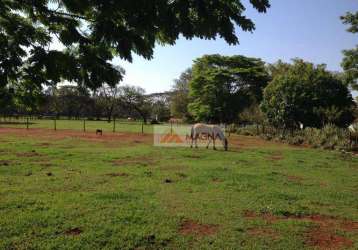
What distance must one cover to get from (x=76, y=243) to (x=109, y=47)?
11.2ft

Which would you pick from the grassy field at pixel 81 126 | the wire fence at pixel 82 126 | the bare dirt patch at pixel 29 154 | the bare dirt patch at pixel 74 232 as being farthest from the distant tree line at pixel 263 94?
the bare dirt patch at pixel 74 232

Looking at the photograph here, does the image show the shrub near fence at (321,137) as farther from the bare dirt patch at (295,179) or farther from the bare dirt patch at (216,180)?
the bare dirt patch at (216,180)

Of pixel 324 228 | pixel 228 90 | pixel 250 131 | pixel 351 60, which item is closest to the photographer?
pixel 324 228

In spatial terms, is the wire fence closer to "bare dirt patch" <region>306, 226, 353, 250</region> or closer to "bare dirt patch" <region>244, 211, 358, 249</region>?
"bare dirt patch" <region>244, 211, 358, 249</region>

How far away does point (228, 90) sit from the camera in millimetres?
52844

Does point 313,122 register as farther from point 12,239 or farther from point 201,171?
point 12,239

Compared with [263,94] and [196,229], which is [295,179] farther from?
[263,94]

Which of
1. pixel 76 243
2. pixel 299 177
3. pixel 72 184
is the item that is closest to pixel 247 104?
pixel 299 177

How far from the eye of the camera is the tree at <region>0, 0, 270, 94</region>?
9.89 ft

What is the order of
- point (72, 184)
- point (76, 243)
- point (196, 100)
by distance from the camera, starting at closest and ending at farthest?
point (76, 243) → point (72, 184) → point (196, 100)

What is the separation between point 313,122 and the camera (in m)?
31.3

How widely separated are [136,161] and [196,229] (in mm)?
8381

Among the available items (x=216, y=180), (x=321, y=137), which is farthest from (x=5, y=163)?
(x=321, y=137)

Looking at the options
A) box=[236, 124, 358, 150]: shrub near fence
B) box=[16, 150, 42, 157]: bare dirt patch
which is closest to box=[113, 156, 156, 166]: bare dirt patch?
box=[16, 150, 42, 157]: bare dirt patch
